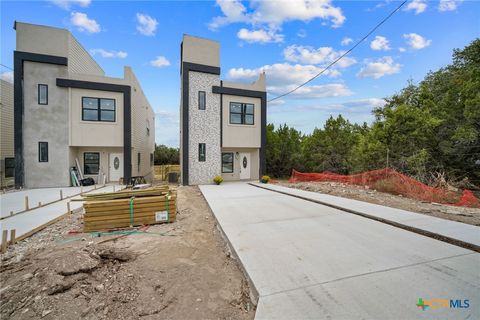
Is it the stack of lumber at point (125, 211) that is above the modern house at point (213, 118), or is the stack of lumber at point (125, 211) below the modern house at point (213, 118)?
below

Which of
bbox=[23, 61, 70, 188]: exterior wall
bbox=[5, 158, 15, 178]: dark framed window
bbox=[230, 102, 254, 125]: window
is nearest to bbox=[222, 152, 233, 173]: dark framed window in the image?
bbox=[230, 102, 254, 125]: window

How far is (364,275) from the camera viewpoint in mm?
3123

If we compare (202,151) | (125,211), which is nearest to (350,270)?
(125,211)

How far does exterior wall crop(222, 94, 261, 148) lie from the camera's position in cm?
1524

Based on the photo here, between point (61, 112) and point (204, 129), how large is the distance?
8055mm

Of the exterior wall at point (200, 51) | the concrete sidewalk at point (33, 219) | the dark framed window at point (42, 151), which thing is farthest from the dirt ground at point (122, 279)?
the exterior wall at point (200, 51)

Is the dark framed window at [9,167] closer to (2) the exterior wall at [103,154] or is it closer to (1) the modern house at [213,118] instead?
(2) the exterior wall at [103,154]

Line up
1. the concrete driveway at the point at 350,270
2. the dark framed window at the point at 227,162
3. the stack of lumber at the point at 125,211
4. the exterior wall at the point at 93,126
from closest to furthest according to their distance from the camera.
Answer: the concrete driveway at the point at 350,270 < the stack of lumber at the point at 125,211 < the exterior wall at the point at 93,126 < the dark framed window at the point at 227,162

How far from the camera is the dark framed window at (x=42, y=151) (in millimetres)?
12625

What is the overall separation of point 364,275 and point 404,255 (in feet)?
3.87

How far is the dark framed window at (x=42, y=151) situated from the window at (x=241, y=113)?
10848mm

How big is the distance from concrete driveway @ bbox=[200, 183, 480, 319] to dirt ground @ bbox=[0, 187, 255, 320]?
42 centimetres

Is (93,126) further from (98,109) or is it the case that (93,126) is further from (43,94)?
(43,94)

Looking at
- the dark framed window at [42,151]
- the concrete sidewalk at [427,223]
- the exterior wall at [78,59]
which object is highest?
the exterior wall at [78,59]
